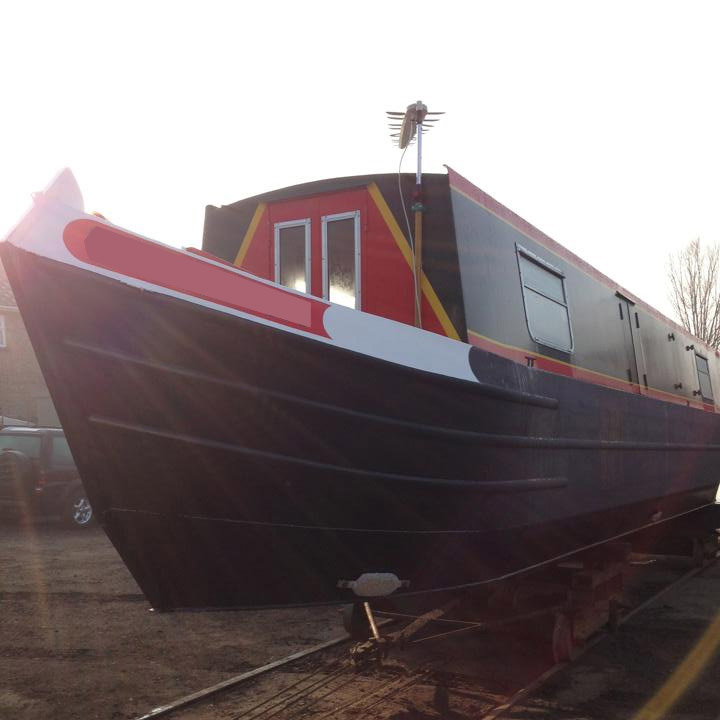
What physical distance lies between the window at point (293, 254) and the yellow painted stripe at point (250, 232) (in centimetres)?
19

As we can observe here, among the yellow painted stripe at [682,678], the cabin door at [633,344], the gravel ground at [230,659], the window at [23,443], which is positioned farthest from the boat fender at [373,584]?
the window at [23,443]

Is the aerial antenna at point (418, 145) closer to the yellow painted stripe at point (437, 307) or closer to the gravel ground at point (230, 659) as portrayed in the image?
the yellow painted stripe at point (437, 307)

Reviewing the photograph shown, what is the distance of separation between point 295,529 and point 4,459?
10.3 meters

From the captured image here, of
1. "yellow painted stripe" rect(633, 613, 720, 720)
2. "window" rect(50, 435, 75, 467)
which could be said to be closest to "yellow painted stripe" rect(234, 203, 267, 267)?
"yellow painted stripe" rect(633, 613, 720, 720)

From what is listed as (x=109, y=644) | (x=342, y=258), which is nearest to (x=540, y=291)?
(x=342, y=258)

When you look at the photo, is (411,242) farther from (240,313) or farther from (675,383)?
(675,383)

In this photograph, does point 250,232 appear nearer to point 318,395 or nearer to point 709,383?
point 318,395

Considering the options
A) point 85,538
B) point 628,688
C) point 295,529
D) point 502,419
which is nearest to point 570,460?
point 502,419

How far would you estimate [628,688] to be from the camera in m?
5.03

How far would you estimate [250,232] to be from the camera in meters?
5.27

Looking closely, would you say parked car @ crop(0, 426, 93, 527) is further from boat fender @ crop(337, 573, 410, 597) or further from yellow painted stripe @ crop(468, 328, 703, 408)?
boat fender @ crop(337, 573, 410, 597)

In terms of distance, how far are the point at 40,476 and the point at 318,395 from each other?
1064cm

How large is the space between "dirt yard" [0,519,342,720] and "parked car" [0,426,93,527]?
12.7 ft

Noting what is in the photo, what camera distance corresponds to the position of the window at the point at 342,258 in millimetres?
4812
